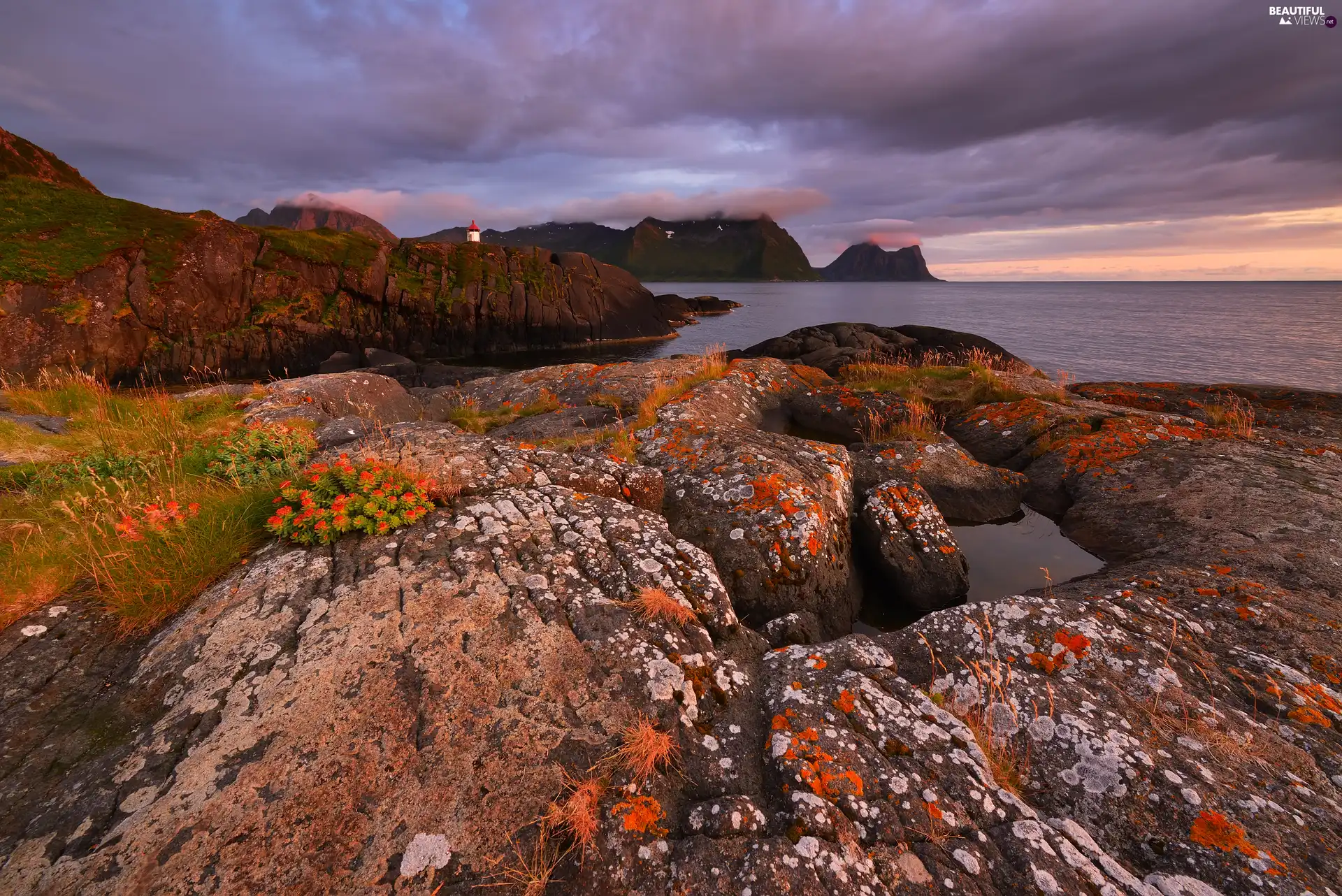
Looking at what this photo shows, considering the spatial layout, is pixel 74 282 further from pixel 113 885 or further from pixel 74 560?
pixel 113 885

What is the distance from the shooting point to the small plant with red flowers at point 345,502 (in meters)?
5.08

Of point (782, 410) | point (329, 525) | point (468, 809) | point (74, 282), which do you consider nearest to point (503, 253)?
point (74, 282)

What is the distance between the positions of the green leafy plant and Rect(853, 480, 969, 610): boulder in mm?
8046

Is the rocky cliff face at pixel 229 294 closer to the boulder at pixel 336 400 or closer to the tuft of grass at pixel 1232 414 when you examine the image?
the boulder at pixel 336 400

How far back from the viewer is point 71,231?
3023 centimetres

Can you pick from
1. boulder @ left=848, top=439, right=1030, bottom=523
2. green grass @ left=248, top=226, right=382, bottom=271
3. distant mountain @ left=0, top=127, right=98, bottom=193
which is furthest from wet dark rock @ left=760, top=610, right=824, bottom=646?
distant mountain @ left=0, top=127, right=98, bottom=193

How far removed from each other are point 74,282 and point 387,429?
3583 cm

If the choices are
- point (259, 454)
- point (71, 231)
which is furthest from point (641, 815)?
point (71, 231)

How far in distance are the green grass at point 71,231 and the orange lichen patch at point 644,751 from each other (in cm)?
4251

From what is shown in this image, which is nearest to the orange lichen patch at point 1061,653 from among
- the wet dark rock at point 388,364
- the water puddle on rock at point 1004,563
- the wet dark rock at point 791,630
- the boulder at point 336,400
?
the water puddle on rock at point 1004,563

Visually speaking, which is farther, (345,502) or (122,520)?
(345,502)

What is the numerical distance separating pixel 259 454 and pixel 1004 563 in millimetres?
11310

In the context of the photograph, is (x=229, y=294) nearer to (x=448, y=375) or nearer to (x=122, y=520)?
(x=448, y=375)

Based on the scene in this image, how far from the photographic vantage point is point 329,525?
504cm
